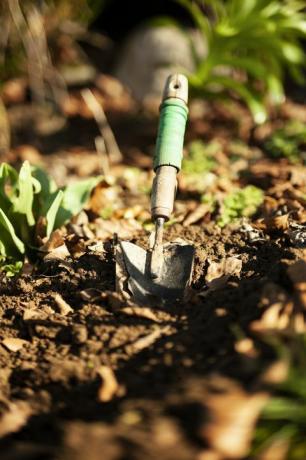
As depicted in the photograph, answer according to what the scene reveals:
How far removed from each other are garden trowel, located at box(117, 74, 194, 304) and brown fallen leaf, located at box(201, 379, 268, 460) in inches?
31.7

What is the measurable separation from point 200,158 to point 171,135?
151 cm

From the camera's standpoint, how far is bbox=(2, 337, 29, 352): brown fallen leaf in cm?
197

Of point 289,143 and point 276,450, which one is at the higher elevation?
point 289,143

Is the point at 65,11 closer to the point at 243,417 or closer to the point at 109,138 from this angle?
the point at 109,138

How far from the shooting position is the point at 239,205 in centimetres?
296

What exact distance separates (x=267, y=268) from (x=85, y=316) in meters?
0.75

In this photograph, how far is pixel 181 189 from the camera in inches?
136

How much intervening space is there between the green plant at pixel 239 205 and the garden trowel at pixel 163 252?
59 cm

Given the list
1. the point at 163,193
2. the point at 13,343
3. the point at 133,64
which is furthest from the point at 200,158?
the point at 13,343

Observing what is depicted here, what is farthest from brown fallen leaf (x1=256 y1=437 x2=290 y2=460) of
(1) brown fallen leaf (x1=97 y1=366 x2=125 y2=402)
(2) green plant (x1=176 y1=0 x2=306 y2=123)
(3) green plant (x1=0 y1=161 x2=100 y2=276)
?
(2) green plant (x1=176 y1=0 x2=306 y2=123)

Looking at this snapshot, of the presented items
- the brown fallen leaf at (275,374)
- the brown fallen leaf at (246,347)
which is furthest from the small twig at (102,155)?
the brown fallen leaf at (275,374)

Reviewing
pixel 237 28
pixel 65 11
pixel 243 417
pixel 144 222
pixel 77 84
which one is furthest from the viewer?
pixel 77 84

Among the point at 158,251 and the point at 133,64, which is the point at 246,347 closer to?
the point at 158,251

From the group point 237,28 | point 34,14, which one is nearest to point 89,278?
point 237,28
